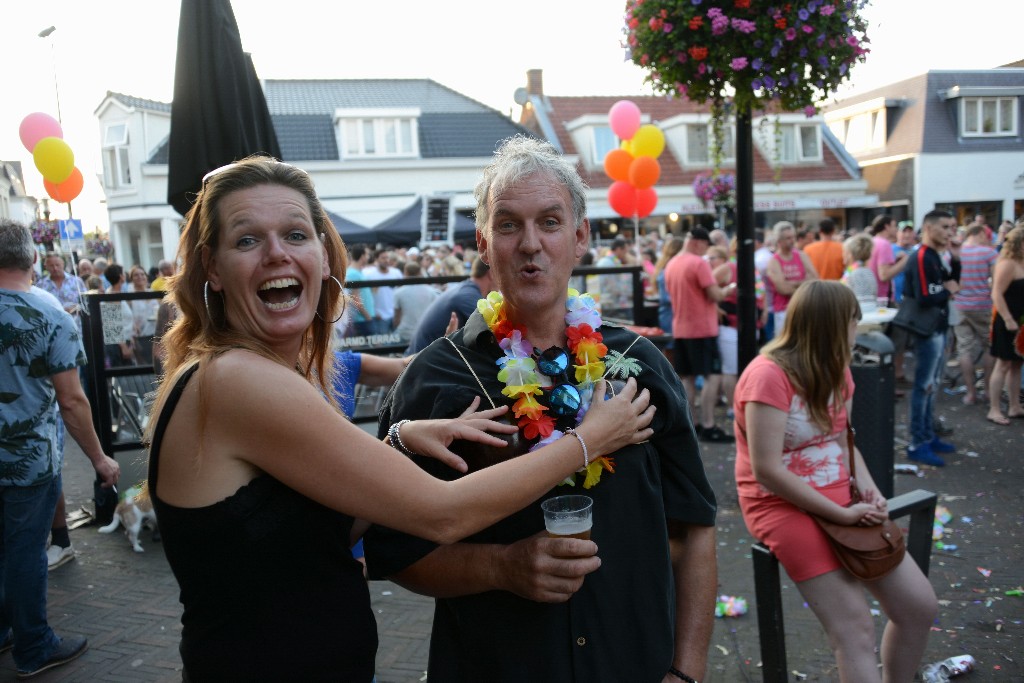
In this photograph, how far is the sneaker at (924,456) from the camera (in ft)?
21.9

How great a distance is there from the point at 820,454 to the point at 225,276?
2.49 meters

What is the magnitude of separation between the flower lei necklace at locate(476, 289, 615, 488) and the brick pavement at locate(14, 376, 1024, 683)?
2.35 m

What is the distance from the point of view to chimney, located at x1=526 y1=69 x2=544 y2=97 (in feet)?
99.1

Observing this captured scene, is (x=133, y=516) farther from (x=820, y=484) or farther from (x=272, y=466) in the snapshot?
(x=820, y=484)

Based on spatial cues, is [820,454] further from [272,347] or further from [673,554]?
[272,347]

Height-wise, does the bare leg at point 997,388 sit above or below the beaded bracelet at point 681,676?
below

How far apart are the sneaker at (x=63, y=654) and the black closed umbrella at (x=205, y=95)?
253 cm

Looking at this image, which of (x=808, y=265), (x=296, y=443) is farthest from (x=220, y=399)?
(x=808, y=265)

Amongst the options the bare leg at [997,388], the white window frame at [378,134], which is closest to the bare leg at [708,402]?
the bare leg at [997,388]

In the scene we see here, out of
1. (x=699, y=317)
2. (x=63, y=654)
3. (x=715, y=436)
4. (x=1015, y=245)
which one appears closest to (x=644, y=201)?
(x=699, y=317)

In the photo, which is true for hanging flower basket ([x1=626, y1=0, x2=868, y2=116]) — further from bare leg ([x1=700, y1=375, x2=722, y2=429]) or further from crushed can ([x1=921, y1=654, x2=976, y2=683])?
bare leg ([x1=700, y1=375, x2=722, y2=429])

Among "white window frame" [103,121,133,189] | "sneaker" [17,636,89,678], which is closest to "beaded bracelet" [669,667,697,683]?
"sneaker" [17,636,89,678]

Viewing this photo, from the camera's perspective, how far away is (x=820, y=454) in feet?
10.0

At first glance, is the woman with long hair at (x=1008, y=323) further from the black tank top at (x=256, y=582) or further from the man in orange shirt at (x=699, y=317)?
the black tank top at (x=256, y=582)
